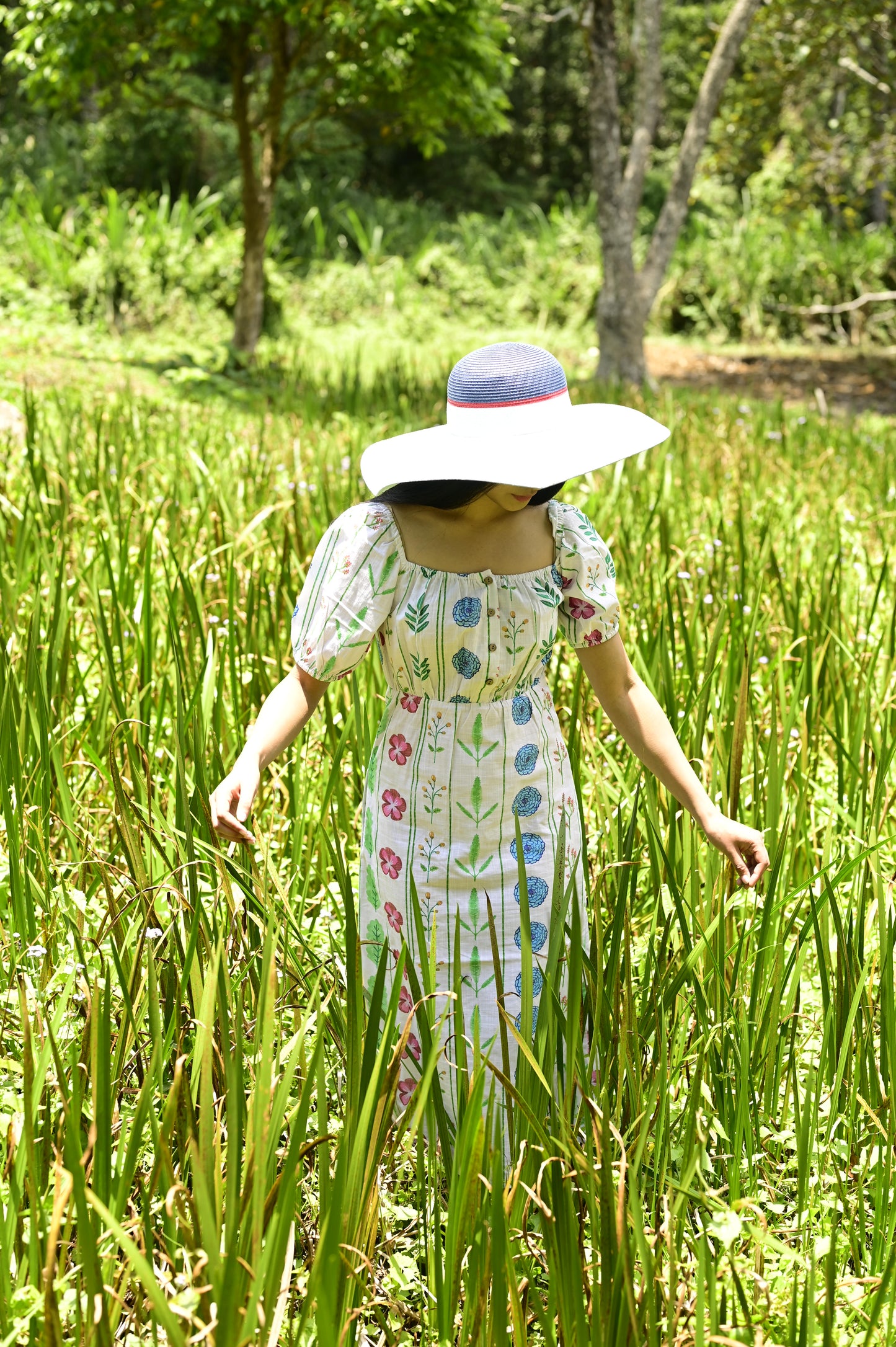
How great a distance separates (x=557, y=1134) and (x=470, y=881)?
0.34 m

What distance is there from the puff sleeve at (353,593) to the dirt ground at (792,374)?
9016mm

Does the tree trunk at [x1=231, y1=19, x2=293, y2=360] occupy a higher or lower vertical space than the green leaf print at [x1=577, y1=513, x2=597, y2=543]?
higher

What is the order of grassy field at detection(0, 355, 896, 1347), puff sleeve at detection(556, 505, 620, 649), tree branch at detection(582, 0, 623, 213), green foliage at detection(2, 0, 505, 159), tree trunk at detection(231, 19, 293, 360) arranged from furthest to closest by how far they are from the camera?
tree branch at detection(582, 0, 623, 213) < tree trunk at detection(231, 19, 293, 360) < green foliage at detection(2, 0, 505, 159) < puff sleeve at detection(556, 505, 620, 649) < grassy field at detection(0, 355, 896, 1347)

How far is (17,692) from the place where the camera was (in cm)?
187

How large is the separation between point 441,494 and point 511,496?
88mm

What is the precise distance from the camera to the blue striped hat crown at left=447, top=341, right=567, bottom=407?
1468 millimetres

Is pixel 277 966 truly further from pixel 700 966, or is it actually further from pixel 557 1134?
pixel 700 966

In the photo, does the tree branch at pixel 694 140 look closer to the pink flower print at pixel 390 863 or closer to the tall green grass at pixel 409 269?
the tall green grass at pixel 409 269

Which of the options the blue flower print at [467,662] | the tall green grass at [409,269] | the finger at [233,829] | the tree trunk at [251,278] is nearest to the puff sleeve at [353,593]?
the blue flower print at [467,662]

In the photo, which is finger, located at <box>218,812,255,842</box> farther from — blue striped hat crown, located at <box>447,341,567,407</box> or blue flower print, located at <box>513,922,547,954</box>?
blue striped hat crown, located at <box>447,341,567,407</box>

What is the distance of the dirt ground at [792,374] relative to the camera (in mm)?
10984

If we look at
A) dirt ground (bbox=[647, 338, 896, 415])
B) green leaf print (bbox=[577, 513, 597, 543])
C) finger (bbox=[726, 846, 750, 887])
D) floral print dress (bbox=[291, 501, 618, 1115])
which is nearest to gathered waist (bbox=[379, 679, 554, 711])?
floral print dress (bbox=[291, 501, 618, 1115])

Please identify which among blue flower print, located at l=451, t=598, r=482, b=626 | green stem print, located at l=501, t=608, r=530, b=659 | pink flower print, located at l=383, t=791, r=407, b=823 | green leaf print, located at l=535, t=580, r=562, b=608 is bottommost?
pink flower print, located at l=383, t=791, r=407, b=823

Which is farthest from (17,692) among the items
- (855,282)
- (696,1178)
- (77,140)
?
(77,140)
